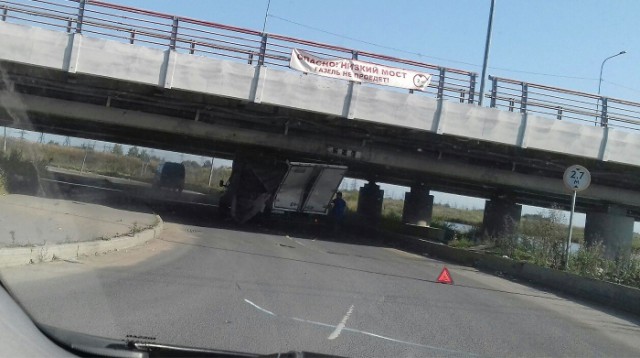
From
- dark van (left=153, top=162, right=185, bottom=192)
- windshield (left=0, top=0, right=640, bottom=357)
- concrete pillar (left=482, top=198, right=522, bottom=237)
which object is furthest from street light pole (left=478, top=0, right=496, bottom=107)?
dark van (left=153, top=162, right=185, bottom=192)

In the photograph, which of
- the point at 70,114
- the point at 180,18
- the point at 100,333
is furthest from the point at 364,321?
the point at 70,114

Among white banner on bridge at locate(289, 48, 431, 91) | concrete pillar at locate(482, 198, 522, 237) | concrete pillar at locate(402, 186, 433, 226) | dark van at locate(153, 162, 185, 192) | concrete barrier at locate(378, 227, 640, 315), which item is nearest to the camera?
concrete barrier at locate(378, 227, 640, 315)

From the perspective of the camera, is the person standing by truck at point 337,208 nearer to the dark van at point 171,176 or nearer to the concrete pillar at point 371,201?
the concrete pillar at point 371,201

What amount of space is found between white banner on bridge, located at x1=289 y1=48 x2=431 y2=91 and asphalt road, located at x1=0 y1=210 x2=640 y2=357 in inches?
334

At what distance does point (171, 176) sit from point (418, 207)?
59.6ft

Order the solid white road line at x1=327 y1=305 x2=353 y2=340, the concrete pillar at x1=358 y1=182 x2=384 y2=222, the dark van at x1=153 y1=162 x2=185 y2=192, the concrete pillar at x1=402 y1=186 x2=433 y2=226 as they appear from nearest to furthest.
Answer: the solid white road line at x1=327 y1=305 x2=353 y2=340
the concrete pillar at x1=402 y1=186 x2=433 y2=226
the concrete pillar at x1=358 y1=182 x2=384 y2=222
the dark van at x1=153 y1=162 x2=185 y2=192

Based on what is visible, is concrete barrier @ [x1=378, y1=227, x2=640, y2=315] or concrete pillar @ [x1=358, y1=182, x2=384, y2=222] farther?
concrete pillar @ [x1=358, y1=182, x2=384, y2=222]

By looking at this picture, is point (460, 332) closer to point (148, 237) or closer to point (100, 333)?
point (100, 333)

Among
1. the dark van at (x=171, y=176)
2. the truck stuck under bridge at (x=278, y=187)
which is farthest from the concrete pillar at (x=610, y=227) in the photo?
the dark van at (x=171, y=176)

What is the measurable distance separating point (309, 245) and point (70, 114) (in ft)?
37.2

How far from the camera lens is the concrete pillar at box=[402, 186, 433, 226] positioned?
3941cm

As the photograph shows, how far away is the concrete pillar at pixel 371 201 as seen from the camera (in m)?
43.4

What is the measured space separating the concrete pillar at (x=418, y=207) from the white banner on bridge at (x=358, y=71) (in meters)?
18.3

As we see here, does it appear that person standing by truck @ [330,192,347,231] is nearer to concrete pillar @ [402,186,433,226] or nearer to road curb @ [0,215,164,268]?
concrete pillar @ [402,186,433,226]
